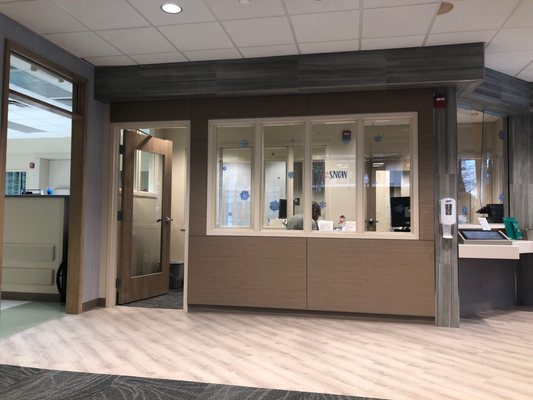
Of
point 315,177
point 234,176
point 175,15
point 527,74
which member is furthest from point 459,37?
point 234,176

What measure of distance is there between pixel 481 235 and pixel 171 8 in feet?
13.0

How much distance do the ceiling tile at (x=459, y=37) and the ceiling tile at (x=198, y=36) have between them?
2.05 meters

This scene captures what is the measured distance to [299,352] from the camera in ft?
11.7

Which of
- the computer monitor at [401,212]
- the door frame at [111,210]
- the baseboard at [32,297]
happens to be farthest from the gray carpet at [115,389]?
the baseboard at [32,297]

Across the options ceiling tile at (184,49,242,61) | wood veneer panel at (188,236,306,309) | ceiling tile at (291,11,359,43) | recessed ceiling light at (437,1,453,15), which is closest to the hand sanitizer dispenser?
wood veneer panel at (188,236,306,309)

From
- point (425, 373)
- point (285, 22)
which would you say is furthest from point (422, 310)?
point (285, 22)

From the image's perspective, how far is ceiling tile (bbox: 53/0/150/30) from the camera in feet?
11.7

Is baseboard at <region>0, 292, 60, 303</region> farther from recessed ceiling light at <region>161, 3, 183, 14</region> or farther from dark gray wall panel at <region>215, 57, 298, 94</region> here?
recessed ceiling light at <region>161, 3, 183, 14</region>

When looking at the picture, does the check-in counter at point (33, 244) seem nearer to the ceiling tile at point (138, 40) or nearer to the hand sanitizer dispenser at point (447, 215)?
the ceiling tile at point (138, 40)

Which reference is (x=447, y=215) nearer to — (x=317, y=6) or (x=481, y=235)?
(x=481, y=235)

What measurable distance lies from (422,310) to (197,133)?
331 cm

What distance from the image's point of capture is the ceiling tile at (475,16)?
3506mm

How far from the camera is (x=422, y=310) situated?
454cm

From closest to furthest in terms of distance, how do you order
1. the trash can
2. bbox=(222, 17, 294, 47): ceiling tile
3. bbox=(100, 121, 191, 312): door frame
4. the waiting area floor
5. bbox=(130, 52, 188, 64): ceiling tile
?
bbox=(222, 17, 294, 47): ceiling tile < the waiting area floor < bbox=(130, 52, 188, 64): ceiling tile < bbox=(100, 121, 191, 312): door frame < the trash can
